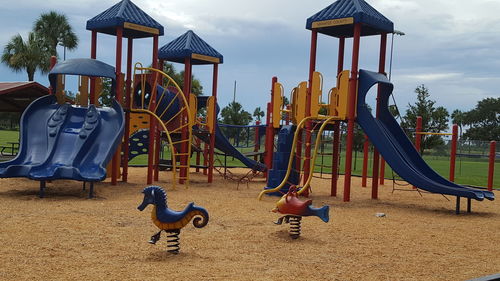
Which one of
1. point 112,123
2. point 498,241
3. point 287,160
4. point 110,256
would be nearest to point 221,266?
point 110,256

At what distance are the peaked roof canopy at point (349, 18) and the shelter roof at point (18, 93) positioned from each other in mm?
8936

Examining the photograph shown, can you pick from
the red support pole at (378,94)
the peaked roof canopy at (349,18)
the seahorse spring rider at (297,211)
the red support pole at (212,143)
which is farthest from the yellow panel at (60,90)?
the seahorse spring rider at (297,211)

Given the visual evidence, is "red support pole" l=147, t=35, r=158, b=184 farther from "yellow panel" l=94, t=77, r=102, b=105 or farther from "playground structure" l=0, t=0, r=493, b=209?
"yellow panel" l=94, t=77, r=102, b=105

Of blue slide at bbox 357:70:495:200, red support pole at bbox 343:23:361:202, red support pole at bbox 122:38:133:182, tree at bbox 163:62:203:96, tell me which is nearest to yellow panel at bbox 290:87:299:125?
red support pole at bbox 343:23:361:202

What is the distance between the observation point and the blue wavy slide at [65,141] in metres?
11.8

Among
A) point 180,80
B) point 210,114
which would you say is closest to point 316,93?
point 210,114

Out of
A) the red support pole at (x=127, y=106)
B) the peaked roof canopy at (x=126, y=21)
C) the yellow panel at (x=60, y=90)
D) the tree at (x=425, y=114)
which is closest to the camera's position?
the yellow panel at (x=60, y=90)

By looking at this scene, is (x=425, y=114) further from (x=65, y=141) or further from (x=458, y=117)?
(x=458, y=117)

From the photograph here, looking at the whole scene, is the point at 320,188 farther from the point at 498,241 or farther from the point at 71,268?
the point at 71,268

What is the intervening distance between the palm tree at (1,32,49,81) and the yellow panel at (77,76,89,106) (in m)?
31.9

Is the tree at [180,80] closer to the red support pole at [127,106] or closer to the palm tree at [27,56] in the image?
the palm tree at [27,56]

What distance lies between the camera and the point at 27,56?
44.3m

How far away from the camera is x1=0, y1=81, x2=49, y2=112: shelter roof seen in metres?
16.6

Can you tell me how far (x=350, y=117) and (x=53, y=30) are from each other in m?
38.5
